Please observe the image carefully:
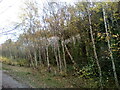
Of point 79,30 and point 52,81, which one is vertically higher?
→ point 79,30

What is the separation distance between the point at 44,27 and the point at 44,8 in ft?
7.75

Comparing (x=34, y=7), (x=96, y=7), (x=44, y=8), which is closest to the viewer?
(x=96, y=7)

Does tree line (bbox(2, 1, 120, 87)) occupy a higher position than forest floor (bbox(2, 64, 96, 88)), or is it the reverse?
tree line (bbox(2, 1, 120, 87))

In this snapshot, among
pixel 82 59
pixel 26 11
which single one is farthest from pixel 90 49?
pixel 26 11

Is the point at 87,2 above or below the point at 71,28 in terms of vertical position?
above

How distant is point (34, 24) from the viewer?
48.5 ft

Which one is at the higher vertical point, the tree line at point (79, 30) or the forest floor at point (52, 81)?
the tree line at point (79, 30)

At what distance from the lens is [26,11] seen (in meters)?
14.0

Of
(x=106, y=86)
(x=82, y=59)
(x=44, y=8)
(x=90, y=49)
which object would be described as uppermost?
(x=44, y=8)

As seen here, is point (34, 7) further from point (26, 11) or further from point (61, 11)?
point (61, 11)

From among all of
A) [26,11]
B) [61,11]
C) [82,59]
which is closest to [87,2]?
[61,11]

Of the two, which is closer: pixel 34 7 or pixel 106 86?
pixel 106 86

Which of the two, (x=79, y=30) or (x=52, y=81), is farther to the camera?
(x=79, y=30)

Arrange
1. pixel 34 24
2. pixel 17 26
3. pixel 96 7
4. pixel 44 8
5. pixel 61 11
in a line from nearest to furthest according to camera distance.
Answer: pixel 17 26, pixel 96 7, pixel 61 11, pixel 44 8, pixel 34 24
